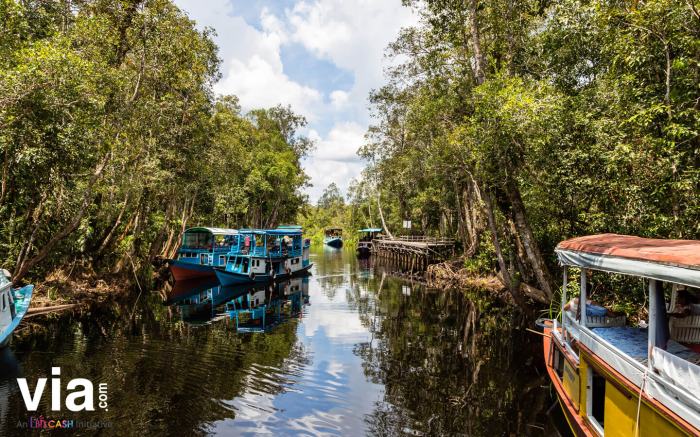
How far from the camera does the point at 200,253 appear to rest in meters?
26.7

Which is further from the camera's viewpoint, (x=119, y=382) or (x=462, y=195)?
(x=462, y=195)

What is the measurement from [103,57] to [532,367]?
18865mm

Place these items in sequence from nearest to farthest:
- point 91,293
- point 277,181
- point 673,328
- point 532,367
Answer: point 673,328, point 532,367, point 91,293, point 277,181

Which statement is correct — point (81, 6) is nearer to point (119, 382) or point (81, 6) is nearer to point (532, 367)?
point (119, 382)

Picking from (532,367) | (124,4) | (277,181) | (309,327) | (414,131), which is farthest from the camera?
(277,181)

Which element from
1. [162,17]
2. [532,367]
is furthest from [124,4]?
[532,367]

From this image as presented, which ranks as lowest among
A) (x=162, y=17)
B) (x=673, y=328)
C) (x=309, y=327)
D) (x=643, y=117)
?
(x=309, y=327)

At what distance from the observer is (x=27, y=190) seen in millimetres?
13570

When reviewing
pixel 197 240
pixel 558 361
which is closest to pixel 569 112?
pixel 558 361

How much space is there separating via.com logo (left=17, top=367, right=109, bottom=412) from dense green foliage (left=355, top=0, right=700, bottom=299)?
13003 mm

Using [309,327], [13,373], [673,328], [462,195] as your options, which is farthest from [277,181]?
[673,328]

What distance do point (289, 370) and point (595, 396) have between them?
23.3ft

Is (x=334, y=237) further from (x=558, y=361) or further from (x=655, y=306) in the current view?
(x=655, y=306)

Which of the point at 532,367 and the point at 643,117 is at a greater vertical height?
the point at 643,117
